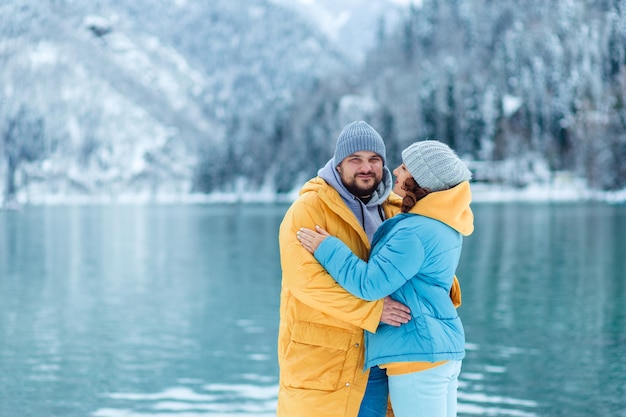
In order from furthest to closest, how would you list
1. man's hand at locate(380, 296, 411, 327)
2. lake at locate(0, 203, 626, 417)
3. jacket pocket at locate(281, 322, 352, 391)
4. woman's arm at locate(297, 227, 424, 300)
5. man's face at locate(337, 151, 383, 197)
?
1. lake at locate(0, 203, 626, 417)
2. man's face at locate(337, 151, 383, 197)
3. jacket pocket at locate(281, 322, 352, 391)
4. man's hand at locate(380, 296, 411, 327)
5. woman's arm at locate(297, 227, 424, 300)

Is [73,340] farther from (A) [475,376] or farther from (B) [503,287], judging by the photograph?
(B) [503,287]

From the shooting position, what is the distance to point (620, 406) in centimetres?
1345

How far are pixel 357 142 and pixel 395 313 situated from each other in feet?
4.21

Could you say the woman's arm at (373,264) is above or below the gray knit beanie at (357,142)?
below

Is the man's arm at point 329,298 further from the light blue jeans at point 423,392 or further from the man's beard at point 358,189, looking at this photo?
the man's beard at point 358,189

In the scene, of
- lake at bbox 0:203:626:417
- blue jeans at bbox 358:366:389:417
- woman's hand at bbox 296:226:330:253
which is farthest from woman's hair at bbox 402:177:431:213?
lake at bbox 0:203:626:417

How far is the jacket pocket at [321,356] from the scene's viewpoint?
5.59 metres

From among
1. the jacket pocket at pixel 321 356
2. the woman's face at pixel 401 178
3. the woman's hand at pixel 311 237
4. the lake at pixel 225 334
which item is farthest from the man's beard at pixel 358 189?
the lake at pixel 225 334

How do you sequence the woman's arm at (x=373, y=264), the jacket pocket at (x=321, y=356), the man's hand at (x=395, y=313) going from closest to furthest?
1. the woman's arm at (x=373, y=264)
2. the man's hand at (x=395, y=313)
3. the jacket pocket at (x=321, y=356)

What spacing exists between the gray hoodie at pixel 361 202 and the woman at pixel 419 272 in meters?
0.25

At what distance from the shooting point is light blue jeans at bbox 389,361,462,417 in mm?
5453

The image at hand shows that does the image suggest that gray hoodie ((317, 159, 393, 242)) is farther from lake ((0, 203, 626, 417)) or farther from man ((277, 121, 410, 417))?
lake ((0, 203, 626, 417))

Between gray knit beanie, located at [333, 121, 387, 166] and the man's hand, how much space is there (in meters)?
1.13

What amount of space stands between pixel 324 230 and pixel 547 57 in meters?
178
